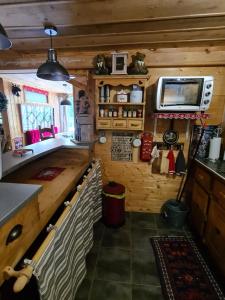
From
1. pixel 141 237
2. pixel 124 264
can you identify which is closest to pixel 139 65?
pixel 141 237

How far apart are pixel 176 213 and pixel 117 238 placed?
825 mm

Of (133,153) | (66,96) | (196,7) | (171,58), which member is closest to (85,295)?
(133,153)

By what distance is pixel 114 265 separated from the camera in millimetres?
1743

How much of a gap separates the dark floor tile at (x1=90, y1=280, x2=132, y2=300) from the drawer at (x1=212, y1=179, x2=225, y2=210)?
3.65ft

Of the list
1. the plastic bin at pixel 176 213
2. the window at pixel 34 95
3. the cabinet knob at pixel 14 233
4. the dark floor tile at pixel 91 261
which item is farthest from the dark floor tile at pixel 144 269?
the window at pixel 34 95

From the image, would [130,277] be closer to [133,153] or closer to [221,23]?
[133,153]

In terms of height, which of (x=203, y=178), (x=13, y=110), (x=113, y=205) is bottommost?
(x=113, y=205)

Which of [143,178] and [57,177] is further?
[143,178]

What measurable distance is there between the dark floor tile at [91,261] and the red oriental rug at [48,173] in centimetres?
95

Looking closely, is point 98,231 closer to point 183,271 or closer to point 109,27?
point 183,271

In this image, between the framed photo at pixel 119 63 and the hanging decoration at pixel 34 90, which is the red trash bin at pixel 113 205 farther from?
the hanging decoration at pixel 34 90

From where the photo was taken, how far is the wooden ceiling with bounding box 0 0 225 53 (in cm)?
133

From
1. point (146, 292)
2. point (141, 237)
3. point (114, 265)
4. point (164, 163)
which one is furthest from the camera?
point (164, 163)

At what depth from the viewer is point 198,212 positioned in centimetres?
206
